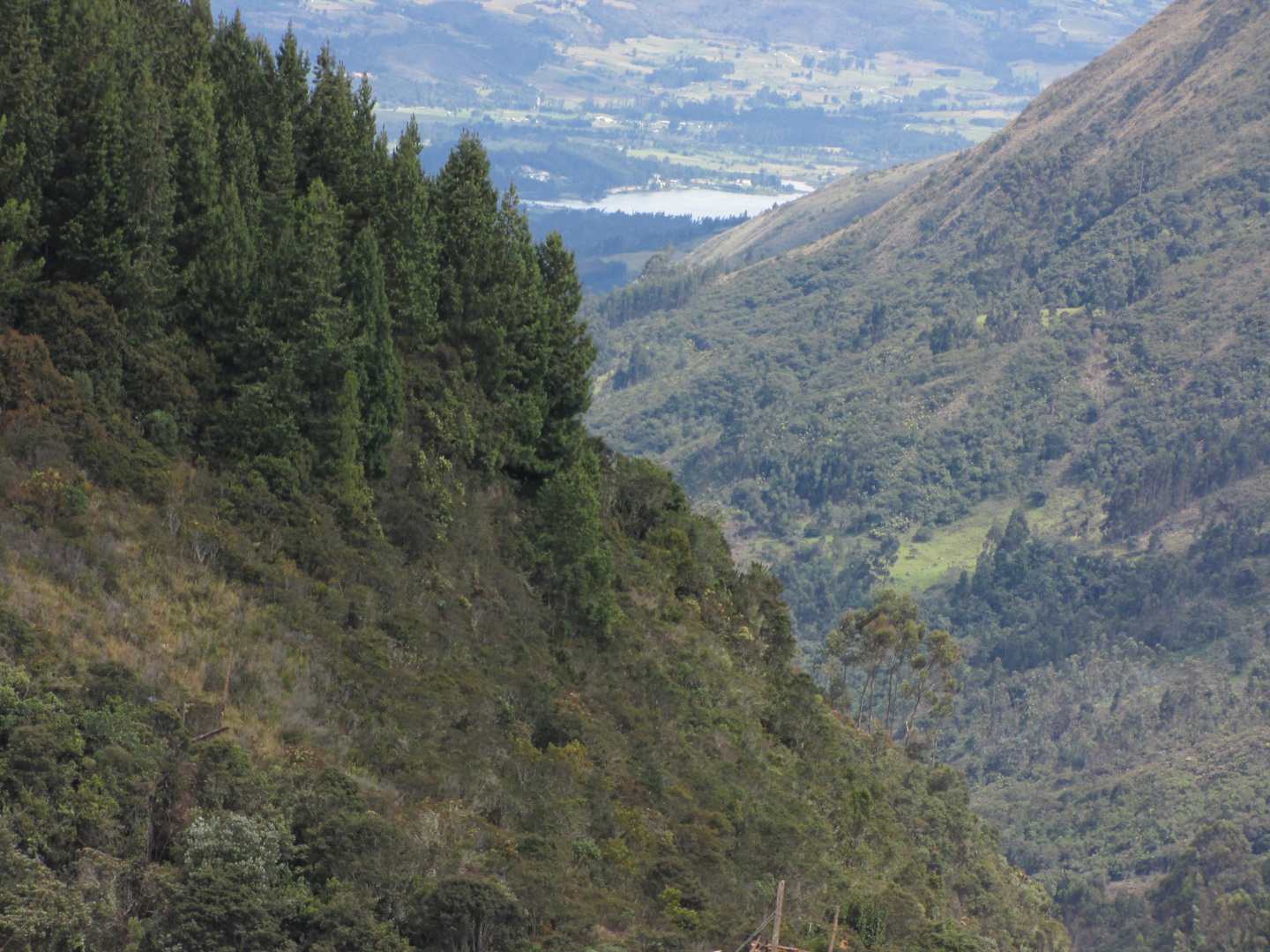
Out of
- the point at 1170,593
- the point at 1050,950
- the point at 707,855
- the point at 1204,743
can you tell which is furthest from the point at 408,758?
the point at 1170,593

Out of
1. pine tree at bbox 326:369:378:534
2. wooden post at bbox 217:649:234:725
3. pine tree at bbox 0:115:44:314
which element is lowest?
wooden post at bbox 217:649:234:725

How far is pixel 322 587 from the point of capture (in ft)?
104

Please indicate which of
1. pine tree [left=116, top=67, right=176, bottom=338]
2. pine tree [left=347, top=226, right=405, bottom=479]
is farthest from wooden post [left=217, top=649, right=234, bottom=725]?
pine tree [left=347, top=226, right=405, bottom=479]

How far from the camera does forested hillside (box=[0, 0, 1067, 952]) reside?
73.7ft

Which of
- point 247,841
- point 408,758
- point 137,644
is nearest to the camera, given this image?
point 247,841

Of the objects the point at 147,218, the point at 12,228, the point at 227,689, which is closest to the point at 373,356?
the point at 147,218

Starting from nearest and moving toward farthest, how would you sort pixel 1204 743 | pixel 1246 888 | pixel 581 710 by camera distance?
1. pixel 581 710
2. pixel 1246 888
3. pixel 1204 743

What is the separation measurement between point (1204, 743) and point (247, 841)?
127281 mm

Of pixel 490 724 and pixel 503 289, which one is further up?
pixel 503 289

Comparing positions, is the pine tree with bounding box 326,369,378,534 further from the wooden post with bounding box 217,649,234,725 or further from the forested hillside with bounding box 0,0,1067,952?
the wooden post with bounding box 217,649,234,725

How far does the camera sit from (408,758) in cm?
2812

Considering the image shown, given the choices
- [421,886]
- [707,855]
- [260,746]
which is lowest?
[707,855]

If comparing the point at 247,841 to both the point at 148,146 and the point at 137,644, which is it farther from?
the point at 148,146

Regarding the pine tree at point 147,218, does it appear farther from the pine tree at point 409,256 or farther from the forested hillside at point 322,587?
the pine tree at point 409,256
